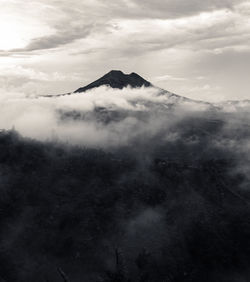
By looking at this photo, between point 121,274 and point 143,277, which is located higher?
point 121,274

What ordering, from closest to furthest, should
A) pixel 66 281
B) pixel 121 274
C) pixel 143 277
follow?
pixel 66 281, pixel 121 274, pixel 143 277

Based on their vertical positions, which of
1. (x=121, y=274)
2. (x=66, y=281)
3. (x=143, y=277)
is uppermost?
(x=66, y=281)

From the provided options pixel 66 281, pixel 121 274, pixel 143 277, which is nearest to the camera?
pixel 66 281

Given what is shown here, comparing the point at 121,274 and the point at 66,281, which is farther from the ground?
the point at 66,281

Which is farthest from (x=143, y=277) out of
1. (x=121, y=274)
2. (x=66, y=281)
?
(x=66, y=281)

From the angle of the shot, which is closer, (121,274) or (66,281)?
(66,281)

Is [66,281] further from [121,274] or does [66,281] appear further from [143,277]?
[143,277]
